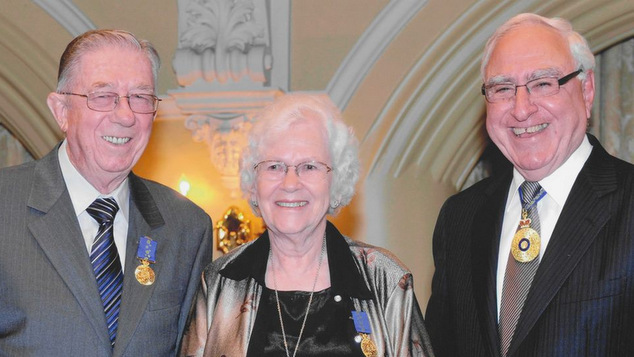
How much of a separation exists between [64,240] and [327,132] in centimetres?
90

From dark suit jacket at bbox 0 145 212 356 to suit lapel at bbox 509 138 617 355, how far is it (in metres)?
1.14

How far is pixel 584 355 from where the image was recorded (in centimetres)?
272

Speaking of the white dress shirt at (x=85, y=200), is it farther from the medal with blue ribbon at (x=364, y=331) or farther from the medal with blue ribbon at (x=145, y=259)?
the medal with blue ribbon at (x=364, y=331)

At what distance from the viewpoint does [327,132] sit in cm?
312

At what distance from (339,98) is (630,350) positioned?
8.51 feet

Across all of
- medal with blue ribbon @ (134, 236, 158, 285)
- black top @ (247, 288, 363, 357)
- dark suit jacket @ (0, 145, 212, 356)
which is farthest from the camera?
medal with blue ribbon @ (134, 236, 158, 285)

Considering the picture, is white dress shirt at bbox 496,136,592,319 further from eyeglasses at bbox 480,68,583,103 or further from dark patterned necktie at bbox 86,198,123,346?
dark patterned necktie at bbox 86,198,123,346

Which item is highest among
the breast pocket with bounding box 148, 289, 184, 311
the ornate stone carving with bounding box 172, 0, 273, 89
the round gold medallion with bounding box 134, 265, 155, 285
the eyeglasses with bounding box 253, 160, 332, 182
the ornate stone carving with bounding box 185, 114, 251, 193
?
the ornate stone carving with bounding box 172, 0, 273, 89

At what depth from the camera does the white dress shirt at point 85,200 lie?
3.08 meters

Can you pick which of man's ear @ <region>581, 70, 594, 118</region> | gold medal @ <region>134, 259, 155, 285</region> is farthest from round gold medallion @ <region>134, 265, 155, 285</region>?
man's ear @ <region>581, 70, 594, 118</region>

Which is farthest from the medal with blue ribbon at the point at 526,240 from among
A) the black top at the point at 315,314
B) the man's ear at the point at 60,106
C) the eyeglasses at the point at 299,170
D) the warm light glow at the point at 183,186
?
the warm light glow at the point at 183,186

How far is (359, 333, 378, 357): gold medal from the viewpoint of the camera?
2949mm

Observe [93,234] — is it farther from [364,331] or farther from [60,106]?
[364,331]

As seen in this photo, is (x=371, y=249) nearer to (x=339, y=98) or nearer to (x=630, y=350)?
(x=630, y=350)
